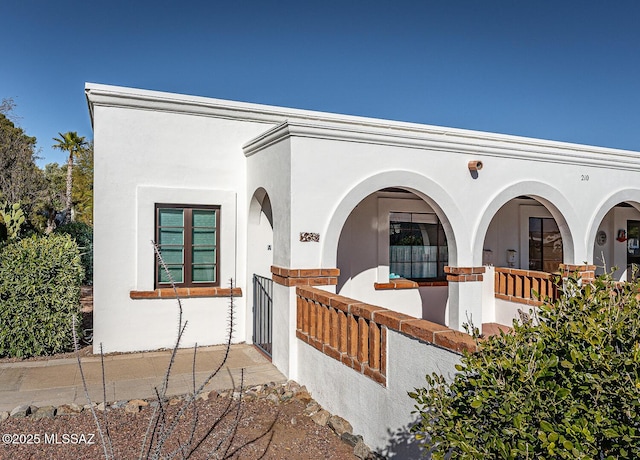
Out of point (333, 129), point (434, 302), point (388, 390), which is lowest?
Answer: point (388, 390)

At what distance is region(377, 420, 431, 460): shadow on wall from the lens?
13.9 ft

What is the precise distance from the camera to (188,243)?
840 centimetres

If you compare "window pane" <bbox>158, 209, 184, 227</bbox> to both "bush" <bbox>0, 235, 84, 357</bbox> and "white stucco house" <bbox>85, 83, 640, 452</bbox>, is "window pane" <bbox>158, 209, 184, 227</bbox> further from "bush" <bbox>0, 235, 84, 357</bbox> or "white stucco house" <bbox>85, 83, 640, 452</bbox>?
"bush" <bbox>0, 235, 84, 357</bbox>

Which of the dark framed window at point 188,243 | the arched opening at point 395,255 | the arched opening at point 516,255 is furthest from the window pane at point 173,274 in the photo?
the arched opening at point 516,255

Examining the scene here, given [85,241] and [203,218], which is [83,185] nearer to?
[85,241]

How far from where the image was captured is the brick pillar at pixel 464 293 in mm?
8289

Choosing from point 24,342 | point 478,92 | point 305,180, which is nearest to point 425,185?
point 305,180

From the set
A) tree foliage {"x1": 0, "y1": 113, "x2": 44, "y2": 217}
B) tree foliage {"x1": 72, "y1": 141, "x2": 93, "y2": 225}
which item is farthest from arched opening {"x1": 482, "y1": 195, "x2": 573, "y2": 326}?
tree foliage {"x1": 72, "y1": 141, "x2": 93, "y2": 225}

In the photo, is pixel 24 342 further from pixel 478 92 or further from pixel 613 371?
pixel 478 92

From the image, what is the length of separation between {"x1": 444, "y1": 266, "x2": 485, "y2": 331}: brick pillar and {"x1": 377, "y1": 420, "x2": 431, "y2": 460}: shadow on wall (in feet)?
13.3

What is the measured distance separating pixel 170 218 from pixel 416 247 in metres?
5.41

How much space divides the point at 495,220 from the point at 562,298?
9593 millimetres

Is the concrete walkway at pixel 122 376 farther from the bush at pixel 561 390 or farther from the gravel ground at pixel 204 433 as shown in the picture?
the bush at pixel 561 390

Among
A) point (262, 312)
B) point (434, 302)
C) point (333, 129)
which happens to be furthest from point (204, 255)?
point (434, 302)
